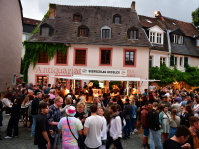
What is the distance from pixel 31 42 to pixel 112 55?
865cm

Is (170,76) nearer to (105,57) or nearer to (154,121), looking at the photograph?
(105,57)

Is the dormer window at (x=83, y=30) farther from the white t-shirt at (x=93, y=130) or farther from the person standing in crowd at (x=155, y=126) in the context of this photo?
the white t-shirt at (x=93, y=130)

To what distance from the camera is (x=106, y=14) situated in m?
26.2

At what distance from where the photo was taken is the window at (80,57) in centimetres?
2298

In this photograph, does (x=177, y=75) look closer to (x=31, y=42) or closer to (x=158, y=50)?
(x=158, y=50)

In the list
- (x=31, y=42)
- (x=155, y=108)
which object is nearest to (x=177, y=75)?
(x=31, y=42)

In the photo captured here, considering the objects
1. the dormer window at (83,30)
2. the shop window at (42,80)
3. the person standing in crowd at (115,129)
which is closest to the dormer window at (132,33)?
the dormer window at (83,30)

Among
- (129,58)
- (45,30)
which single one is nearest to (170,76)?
(129,58)

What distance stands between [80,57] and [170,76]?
10.5 m

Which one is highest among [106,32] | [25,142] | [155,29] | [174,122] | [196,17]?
[196,17]

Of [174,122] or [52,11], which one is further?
[52,11]

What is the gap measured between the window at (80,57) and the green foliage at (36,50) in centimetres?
132

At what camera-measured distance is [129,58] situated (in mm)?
23109

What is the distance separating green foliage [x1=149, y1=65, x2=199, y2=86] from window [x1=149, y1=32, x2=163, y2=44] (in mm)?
3162
